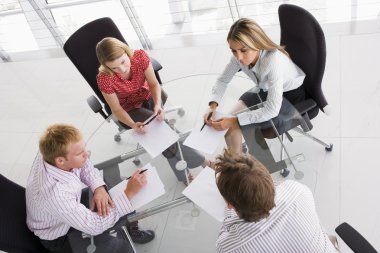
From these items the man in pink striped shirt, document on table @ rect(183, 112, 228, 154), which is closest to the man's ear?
the man in pink striped shirt

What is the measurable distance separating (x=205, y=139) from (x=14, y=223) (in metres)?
1.11

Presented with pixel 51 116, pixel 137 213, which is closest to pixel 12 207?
pixel 137 213

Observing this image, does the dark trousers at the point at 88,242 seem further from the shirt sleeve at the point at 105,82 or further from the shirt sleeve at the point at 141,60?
the shirt sleeve at the point at 141,60

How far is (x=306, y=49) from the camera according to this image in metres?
2.29

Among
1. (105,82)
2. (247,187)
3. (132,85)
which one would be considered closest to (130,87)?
(132,85)

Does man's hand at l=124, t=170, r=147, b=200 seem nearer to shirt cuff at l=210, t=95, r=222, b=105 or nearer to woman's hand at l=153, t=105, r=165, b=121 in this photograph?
woman's hand at l=153, t=105, r=165, b=121

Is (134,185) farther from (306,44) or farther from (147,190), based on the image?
(306,44)

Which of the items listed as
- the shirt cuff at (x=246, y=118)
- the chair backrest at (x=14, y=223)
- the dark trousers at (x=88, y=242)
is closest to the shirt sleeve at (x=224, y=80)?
the shirt cuff at (x=246, y=118)

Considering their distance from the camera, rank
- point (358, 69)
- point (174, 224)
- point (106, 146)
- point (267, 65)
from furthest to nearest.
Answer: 1. point (358, 69)
2. point (106, 146)
3. point (267, 65)
4. point (174, 224)

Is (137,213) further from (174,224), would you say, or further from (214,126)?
(214,126)

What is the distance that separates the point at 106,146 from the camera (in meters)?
2.43

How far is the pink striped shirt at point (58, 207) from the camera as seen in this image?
1.81 meters

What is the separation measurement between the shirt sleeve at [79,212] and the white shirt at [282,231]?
647 millimetres

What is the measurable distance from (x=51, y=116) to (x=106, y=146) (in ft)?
5.79
